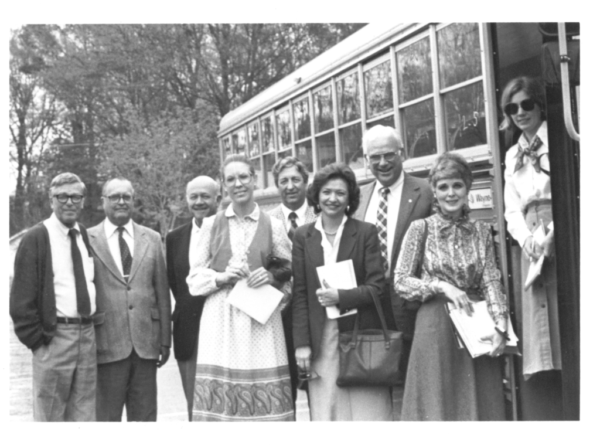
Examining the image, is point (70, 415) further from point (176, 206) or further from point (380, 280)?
point (176, 206)

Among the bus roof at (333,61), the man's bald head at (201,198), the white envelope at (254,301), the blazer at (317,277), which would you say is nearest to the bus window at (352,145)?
the bus roof at (333,61)

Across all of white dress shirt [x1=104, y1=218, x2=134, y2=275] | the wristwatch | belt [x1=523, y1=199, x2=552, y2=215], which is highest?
belt [x1=523, y1=199, x2=552, y2=215]

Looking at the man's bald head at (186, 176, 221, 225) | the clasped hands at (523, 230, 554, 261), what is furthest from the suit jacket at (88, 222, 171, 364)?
the clasped hands at (523, 230, 554, 261)

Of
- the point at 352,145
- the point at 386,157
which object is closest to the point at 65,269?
the point at 386,157

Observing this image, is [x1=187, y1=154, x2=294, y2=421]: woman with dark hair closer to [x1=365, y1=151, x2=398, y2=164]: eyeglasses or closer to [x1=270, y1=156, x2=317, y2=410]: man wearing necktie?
[x1=270, y1=156, x2=317, y2=410]: man wearing necktie

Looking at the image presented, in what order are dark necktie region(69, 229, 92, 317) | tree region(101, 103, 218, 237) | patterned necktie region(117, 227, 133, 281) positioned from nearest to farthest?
dark necktie region(69, 229, 92, 317)
patterned necktie region(117, 227, 133, 281)
tree region(101, 103, 218, 237)

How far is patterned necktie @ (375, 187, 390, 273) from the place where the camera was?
4051 millimetres

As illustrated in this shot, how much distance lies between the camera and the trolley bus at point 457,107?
3461 millimetres

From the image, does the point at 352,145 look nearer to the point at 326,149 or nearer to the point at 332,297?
the point at 326,149

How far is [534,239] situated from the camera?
3.64 meters

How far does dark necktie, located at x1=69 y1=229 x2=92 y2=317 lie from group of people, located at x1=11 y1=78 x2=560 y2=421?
0.01 meters

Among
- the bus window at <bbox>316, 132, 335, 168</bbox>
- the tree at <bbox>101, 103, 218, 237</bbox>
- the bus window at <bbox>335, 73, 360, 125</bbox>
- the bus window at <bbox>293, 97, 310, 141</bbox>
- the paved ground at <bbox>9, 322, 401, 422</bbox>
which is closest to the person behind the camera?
the paved ground at <bbox>9, 322, 401, 422</bbox>
